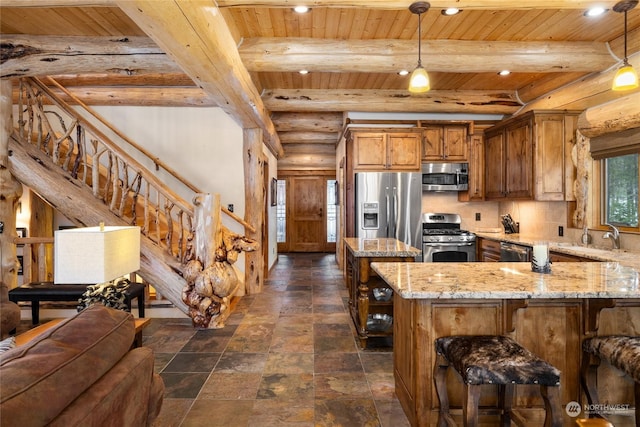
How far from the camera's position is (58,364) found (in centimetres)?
105

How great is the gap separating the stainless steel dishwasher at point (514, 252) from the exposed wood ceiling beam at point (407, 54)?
1.96 metres

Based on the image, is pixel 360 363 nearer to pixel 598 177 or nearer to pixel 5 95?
pixel 598 177

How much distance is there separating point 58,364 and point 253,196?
14.0 feet

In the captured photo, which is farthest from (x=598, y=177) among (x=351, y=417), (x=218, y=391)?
(x=218, y=391)

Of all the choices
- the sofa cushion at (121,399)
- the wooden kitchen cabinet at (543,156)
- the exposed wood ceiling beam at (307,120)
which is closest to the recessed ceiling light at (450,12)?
the wooden kitchen cabinet at (543,156)

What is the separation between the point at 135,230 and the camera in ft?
7.11

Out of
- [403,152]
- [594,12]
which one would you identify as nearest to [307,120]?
[403,152]

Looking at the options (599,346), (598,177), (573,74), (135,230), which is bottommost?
(599,346)

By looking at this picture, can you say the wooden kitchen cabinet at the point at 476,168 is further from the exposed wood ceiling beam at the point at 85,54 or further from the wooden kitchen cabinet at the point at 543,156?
the exposed wood ceiling beam at the point at 85,54

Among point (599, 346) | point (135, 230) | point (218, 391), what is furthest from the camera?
point (218, 391)

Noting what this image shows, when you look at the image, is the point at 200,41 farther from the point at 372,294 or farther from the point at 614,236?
the point at 614,236

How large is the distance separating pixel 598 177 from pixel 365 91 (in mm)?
3113

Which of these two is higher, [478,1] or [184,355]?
[478,1]

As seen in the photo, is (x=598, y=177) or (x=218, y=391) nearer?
(x=218, y=391)
